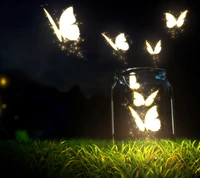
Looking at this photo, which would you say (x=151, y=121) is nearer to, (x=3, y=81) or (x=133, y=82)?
(x=133, y=82)

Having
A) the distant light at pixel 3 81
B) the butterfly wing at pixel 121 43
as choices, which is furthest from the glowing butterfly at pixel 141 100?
the distant light at pixel 3 81

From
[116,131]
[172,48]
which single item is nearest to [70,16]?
[116,131]

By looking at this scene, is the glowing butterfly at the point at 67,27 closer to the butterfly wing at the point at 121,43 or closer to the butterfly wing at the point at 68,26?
the butterfly wing at the point at 68,26

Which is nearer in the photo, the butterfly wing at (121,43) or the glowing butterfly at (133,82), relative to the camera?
the glowing butterfly at (133,82)

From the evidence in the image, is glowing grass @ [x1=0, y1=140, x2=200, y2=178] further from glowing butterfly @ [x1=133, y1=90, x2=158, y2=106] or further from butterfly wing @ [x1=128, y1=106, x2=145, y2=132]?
glowing butterfly @ [x1=133, y1=90, x2=158, y2=106]

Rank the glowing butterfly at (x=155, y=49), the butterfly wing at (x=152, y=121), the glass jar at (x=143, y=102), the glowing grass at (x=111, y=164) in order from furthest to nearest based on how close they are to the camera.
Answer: the glowing butterfly at (x=155, y=49)
the glass jar at (x=143, y=102)
the butterfly wing at (x=152, y=121)
the glowing grass at (x=111, y=164)

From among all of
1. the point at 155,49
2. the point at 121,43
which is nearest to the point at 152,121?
the point at 121,43

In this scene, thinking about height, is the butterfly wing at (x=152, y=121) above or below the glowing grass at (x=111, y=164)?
above

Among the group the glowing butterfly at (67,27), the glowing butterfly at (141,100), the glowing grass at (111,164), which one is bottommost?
the glowing grass at (111,164)
